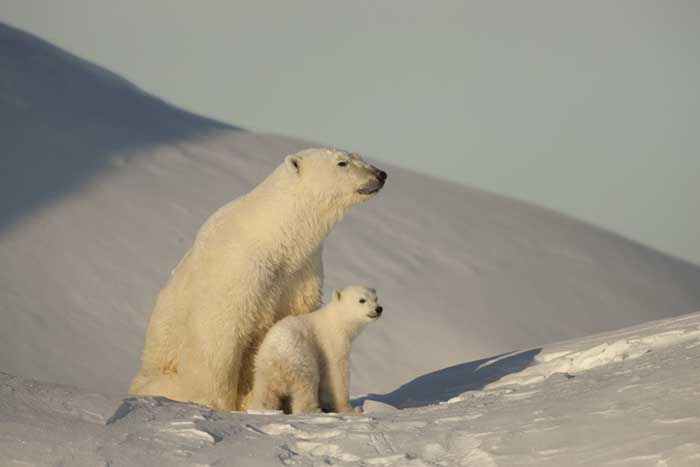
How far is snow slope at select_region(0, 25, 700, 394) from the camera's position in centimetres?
1288

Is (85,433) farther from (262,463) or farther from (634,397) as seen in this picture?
(634,397)

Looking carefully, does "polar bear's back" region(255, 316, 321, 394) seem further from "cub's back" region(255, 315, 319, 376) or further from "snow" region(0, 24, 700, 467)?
"snow" region(0, 24, 700, 467)

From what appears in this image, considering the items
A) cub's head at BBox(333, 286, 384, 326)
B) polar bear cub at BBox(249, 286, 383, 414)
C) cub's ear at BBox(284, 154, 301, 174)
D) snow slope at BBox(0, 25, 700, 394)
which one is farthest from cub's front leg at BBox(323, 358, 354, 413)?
snow slope at BBox(0, 25, 700, 394)

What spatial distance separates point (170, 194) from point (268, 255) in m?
9.43

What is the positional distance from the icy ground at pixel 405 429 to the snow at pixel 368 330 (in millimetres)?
14

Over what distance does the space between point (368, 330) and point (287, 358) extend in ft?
26.6

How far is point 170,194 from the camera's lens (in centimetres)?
1591

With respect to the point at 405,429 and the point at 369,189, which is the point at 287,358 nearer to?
the point at 369,189

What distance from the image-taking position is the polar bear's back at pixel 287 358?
6426 millimetres

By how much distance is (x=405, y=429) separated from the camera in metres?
4.89

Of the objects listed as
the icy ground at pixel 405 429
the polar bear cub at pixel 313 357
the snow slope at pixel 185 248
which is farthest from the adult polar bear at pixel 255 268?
the snow slope at pixel 185 248

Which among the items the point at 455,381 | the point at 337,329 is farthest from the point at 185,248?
the point at 337,329

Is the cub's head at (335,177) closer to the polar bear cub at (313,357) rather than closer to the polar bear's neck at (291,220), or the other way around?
the polar bear's neck at (291,220)

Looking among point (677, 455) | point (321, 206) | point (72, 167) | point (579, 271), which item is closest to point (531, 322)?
point (579, 271)
